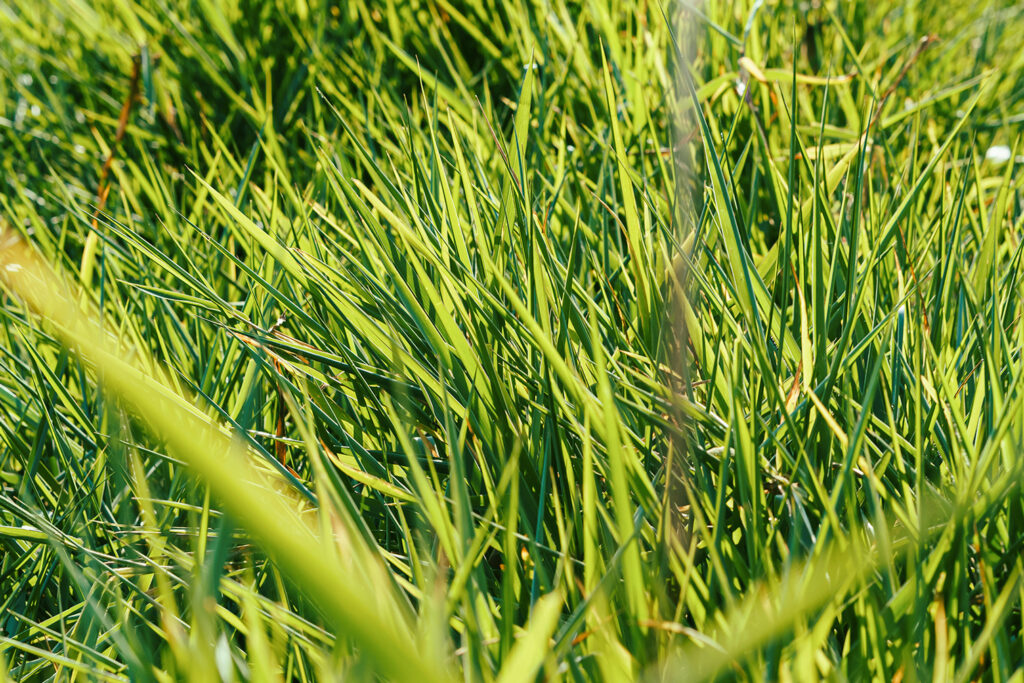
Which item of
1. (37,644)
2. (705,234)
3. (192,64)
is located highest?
(192,64)

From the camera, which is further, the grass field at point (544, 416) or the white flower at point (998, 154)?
the white flower at point (998, 154)

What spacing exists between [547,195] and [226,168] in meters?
0.52

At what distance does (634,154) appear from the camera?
0.92 metres

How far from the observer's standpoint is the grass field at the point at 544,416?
38 centimetres

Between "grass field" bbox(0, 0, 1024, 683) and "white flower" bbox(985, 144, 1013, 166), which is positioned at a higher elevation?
"white flower" bbox(985, 144, 1013, 166)

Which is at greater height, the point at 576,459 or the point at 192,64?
the point at 192,64

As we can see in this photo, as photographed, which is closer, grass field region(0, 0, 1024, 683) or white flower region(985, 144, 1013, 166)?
grass field region(0, 0, 1024, 683)

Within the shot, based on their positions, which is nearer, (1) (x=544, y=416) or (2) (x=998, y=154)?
(1) (x=544, y=416)

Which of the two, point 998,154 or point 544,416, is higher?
Answer: point 998,154

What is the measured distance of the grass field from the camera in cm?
38

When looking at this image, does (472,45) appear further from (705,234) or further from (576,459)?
(576,459)

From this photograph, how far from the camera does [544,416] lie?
1.76ft

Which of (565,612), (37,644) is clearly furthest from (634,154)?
(37,644)

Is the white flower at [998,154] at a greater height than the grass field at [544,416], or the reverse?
the white flower at [998,154]
